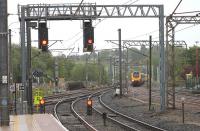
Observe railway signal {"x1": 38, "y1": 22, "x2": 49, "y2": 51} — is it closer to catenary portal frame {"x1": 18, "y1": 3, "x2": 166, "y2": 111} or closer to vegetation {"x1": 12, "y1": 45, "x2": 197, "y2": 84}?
catenary portal frame {"x1": 18, "y1": 3, "x2": 166, "y2": 111}

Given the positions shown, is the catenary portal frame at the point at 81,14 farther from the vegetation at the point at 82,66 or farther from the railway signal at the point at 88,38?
the vegetation at the point at 82,66

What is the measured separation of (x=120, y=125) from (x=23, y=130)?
838 cm

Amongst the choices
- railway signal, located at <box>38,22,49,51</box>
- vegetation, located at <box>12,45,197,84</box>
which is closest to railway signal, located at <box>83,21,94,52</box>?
railway signal, located at <box>38,22,49,51</box>

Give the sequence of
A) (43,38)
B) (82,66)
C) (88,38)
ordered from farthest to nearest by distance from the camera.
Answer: (82,66), (43,38), (88,38)

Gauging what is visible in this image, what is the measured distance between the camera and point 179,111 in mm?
32531

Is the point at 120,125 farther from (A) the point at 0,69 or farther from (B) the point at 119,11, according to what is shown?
(B) the point at 119,11

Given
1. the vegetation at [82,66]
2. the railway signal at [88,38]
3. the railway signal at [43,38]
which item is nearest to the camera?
the railway signal at [88,38]

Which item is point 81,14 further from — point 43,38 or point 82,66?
point 82,66

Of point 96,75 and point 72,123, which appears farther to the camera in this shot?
point 96,75

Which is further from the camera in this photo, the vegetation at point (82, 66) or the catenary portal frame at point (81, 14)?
the vegetation at point (82, 66)

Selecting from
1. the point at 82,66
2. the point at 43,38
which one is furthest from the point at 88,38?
the point at 82,66

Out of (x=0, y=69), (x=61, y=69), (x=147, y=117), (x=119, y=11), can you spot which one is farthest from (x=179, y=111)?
(x=61, y=69)

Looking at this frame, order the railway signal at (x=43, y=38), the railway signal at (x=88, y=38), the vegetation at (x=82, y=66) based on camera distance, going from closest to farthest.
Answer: the railway signal at (x=88, y=38)
the railway signal at (x=43, y=38)
the vegetation at (x=82, y=66)

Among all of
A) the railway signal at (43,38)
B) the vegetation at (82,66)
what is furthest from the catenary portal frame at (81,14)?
the vegetation at (82,66)
